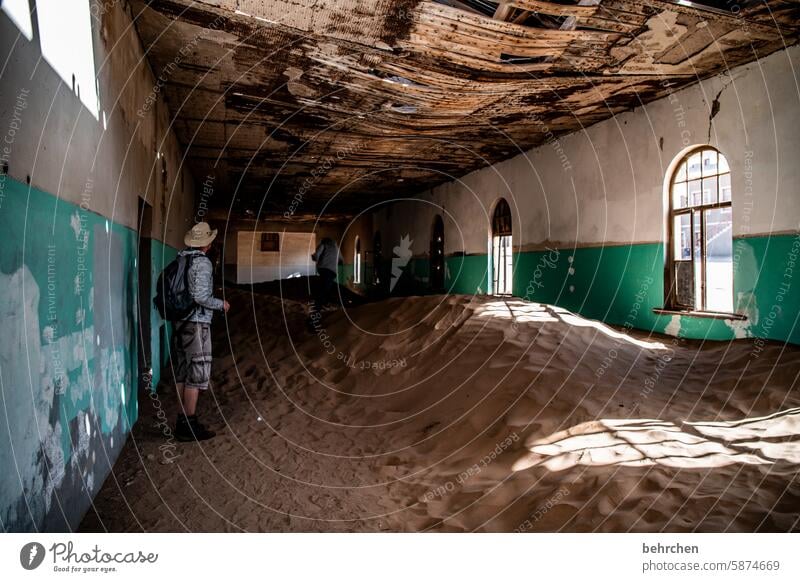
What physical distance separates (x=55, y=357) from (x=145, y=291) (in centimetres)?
300

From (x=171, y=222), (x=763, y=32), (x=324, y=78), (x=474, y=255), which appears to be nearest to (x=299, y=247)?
(x=474, y=255)

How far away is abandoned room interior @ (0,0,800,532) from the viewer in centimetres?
267

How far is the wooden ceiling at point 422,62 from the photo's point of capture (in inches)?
186

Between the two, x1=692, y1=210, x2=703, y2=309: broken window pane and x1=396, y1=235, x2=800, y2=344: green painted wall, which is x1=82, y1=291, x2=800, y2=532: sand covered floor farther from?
x1=692, y1=210, x2=703, y2=309: broken window pane

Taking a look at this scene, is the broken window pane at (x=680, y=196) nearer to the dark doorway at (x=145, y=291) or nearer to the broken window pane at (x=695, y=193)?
the broken window pane at (x=695, y=193)

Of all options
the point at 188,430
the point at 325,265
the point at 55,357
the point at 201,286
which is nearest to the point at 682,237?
the point at 325,265

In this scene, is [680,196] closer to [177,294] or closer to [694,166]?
[694,166]

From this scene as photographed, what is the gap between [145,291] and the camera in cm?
529

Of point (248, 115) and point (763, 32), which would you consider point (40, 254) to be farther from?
point (763, 32)

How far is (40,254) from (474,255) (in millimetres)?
11559

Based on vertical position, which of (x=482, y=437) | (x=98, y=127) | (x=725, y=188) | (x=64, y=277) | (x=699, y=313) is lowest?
(x=482, y=437)

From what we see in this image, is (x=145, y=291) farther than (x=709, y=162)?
No

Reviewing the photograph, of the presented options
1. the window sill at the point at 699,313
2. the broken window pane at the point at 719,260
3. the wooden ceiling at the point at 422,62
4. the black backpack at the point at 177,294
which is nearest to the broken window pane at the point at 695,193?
the broken window pane at the point at 719,260

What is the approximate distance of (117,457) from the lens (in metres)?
3.86
